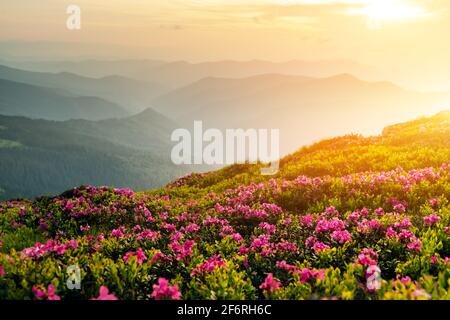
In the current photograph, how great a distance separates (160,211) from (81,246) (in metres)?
5.40

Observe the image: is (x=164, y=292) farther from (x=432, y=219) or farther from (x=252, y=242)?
(x=432, y=219)

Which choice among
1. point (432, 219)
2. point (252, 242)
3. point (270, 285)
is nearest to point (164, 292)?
point (270, 285)

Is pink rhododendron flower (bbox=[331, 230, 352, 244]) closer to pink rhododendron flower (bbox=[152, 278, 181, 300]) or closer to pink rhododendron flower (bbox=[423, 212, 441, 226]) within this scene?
pink rhododendron flower (bbox=[423, 212, 441, 226])

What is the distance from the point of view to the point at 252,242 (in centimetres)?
941

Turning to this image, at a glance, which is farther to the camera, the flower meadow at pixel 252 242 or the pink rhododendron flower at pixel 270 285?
the flower meadow at pixel 252 242

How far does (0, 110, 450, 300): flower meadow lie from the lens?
6430 mm

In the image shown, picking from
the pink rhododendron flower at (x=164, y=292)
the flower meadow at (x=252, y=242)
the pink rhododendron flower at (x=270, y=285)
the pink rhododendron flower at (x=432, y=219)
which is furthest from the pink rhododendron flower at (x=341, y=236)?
the pink rhododendron flower at (x=164, y=292)

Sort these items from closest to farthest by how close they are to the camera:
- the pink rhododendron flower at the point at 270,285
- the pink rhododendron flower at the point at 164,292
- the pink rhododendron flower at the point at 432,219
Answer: the pink rhododendron flower at the point at 164,292, the pink rhododendron flower at the point at 270,285, the pink rhododendron flower at the point at 432,219

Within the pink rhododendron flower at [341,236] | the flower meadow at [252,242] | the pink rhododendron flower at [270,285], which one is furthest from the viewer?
the pink rhododendron flower at [341,236]

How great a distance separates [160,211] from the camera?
14477 mm

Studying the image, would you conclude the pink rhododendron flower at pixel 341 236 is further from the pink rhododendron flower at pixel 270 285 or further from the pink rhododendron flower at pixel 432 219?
the pink rhododendron flower at pixel 270 285

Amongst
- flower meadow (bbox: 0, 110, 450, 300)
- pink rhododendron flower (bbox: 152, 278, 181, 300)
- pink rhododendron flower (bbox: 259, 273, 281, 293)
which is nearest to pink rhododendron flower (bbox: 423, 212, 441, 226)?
flower meadow (bbox: 0, 110, 450, 300)

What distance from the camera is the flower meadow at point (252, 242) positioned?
6.43 m
